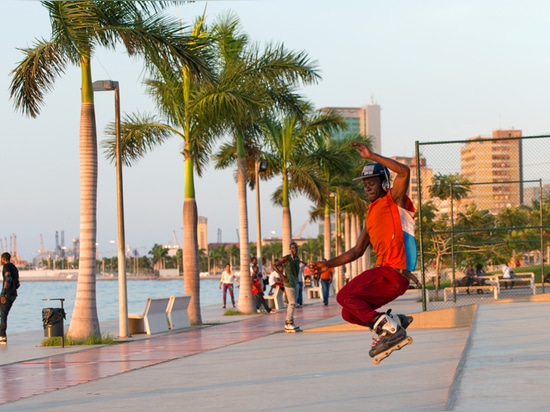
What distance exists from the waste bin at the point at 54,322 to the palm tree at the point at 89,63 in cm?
31

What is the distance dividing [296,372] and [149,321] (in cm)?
1105

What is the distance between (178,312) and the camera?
25.8 metres

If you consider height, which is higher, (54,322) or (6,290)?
(6,290)

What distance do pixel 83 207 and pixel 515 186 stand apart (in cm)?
1394

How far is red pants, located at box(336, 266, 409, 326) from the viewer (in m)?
8.61

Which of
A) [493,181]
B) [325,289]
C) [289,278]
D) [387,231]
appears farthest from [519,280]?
[387,231]

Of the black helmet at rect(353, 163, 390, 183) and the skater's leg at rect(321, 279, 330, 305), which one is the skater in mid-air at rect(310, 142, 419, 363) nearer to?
the black helmet at rect(353, 163, 390, 183)

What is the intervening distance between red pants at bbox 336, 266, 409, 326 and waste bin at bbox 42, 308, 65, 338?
41.6 ft

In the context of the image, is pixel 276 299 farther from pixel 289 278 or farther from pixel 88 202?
pixel 88 202

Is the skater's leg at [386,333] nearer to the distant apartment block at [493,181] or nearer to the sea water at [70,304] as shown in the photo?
the sea water at [70,304]

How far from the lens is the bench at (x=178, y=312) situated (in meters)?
25.3

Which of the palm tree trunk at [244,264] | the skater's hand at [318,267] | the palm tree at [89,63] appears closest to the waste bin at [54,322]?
the palm tree at [89,63]

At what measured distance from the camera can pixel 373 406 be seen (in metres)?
9.80

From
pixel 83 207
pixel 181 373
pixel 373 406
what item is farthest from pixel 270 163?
pixel 373 406
